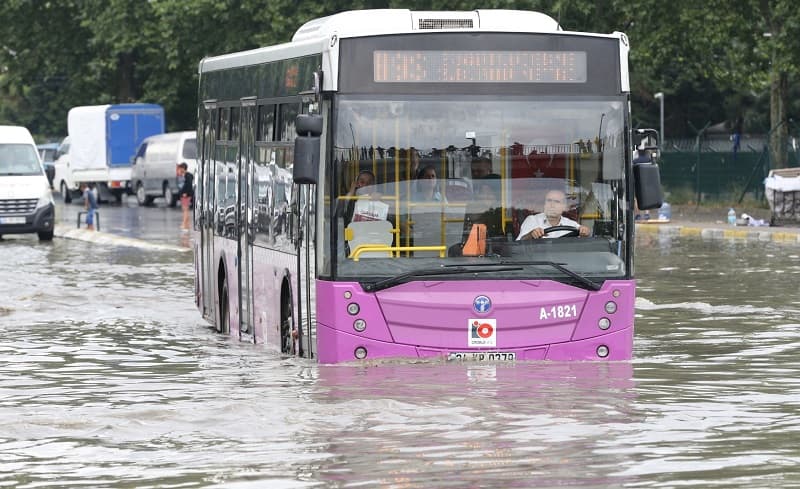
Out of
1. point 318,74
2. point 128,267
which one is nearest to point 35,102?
point 128,267

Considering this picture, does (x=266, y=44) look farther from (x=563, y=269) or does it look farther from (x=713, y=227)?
(x=563, y=269)

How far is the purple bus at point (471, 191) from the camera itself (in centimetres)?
1330

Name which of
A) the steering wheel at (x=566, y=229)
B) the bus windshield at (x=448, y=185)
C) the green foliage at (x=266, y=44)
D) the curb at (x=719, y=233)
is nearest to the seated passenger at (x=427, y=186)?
the bus windshield at (x=448, y=185)

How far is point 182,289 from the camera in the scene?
2462cm

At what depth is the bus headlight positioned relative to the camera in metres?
13.3

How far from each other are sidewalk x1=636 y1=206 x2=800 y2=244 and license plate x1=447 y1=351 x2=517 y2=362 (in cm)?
2080

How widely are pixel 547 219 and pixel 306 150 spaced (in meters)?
1.84

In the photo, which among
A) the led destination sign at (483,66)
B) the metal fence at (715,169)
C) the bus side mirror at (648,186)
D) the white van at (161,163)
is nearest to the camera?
the bus side mirror at (648,186)

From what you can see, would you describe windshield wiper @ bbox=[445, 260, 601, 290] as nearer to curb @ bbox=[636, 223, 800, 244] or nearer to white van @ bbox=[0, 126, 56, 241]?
curb @ bbox=[636, 223, 800, 244]

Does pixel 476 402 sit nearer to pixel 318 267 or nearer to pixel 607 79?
pixel 318 267

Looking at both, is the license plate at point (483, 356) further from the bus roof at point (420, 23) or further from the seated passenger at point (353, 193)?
the bus roof at point (420, 23)

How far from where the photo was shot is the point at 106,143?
64375 millimetres

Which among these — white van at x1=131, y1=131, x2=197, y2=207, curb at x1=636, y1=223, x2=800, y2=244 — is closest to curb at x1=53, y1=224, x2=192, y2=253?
curb at x1=636, y1=223, x2=800, y2=244

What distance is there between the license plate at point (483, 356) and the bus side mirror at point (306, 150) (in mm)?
1632
